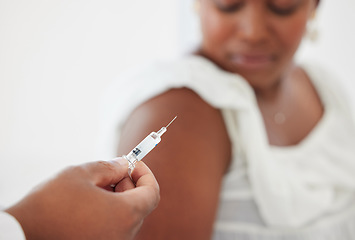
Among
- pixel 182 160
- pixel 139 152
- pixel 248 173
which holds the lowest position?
pixel 248 173

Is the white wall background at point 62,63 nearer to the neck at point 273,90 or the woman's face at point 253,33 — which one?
the neck at point 273,90

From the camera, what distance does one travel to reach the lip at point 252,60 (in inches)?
30.8

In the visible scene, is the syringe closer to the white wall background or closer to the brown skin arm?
the brown skin arm

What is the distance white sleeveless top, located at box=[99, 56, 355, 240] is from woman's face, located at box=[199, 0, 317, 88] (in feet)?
0.18

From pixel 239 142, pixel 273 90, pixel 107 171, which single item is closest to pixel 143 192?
pixel 107 171

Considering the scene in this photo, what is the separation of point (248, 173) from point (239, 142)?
0.21 ft

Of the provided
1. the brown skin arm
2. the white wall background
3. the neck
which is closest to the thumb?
the brown skin arm

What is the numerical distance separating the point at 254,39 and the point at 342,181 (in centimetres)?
38

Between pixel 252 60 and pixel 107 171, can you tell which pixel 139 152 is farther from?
pixel 252 60

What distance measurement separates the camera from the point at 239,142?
705 mm

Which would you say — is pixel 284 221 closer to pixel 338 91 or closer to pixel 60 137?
pixel 338 91

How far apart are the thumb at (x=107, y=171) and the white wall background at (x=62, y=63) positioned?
300mm

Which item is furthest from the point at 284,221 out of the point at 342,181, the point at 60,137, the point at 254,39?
the point at 60,137

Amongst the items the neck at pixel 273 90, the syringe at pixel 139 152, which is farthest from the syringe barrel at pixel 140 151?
the neck at pixel 273 90
